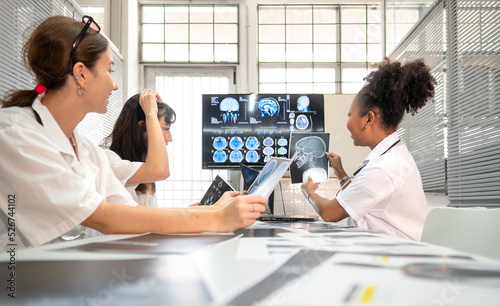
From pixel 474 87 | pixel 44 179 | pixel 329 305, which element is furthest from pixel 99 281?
pixel 474 87

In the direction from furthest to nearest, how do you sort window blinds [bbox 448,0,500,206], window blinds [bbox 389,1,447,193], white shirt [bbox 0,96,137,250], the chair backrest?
window blinds [bbox 389,1,447,193] < window blinds [bbox 448,0,500,206] < the chair backrest < white shirt [bbox 0,96,137,250]

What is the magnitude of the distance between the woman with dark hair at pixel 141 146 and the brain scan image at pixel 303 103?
3.96ft

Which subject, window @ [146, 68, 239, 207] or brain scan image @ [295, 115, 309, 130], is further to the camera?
window @ [146, 68, 239, 207]

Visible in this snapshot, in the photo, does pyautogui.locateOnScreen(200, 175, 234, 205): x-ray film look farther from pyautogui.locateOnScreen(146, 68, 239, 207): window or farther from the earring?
pyautogui.locateOnScreen(146, 68, 239, 207): window

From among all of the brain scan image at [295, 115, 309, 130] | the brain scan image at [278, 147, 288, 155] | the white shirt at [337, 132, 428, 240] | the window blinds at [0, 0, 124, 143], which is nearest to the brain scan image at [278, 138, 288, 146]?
the brain scan image at [278, 147, 288, 155]

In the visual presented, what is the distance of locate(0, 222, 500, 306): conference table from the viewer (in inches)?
15.8

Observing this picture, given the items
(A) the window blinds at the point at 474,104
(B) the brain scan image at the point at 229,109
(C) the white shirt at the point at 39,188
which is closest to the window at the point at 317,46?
(B) the brain scan image at the point at 229,109

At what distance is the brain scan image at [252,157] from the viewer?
3366 mm

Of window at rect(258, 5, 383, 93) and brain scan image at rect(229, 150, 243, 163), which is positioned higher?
window at rect(258, 5, 383, 93)

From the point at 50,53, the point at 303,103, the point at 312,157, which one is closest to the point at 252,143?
the point at 303,103

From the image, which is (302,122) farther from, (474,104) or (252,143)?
(474,104)

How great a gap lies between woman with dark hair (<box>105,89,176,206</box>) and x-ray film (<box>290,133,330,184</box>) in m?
0.79

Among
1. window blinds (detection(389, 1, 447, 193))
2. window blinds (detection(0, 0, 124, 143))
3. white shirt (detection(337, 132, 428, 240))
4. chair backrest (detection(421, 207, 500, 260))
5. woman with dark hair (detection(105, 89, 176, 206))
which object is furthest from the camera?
window blinds (detection(389, 1, 447, 193))

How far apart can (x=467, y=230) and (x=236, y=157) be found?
2.24 meters
